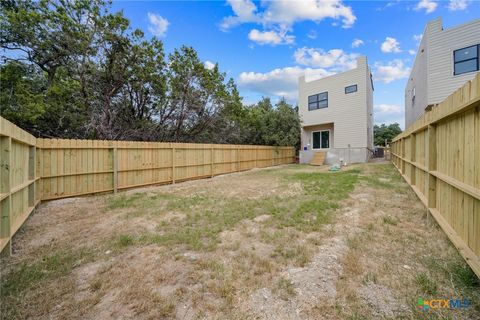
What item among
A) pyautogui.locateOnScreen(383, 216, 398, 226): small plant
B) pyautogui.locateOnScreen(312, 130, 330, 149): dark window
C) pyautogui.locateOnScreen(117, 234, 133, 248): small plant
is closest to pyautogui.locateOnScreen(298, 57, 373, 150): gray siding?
pyautogui.locateOnScreen(312, 130, 330, 149): dark window

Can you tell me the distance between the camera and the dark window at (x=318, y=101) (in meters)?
16.9

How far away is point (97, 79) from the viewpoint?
10.3m

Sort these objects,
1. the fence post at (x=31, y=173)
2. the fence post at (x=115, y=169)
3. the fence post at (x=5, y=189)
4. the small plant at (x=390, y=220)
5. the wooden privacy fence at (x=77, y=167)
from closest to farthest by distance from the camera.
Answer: the fence post at (x=5, y=189)
the wooden privacy fence at (x=77, y=167)
the small plant at (x=390, y=220)
the fence post at (x=31, y=173)
the fence post at (x=115, y=169)

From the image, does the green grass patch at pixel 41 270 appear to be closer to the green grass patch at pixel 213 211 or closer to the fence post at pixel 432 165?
the green grass patch at pixel 213 211

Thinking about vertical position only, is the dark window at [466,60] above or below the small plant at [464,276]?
above

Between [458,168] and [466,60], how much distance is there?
10.9m

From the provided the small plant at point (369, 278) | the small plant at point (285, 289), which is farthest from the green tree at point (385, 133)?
the small plant at point (285, 289)

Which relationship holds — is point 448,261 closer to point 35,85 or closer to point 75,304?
point 75,304

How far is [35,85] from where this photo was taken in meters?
9.59

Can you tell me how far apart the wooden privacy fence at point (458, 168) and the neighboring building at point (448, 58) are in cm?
896

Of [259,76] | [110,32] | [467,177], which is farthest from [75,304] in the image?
[259,76]

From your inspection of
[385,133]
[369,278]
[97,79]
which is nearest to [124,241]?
[369,278]

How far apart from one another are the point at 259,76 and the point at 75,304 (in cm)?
2399

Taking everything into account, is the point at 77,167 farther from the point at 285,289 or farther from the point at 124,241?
the point at 285,289
